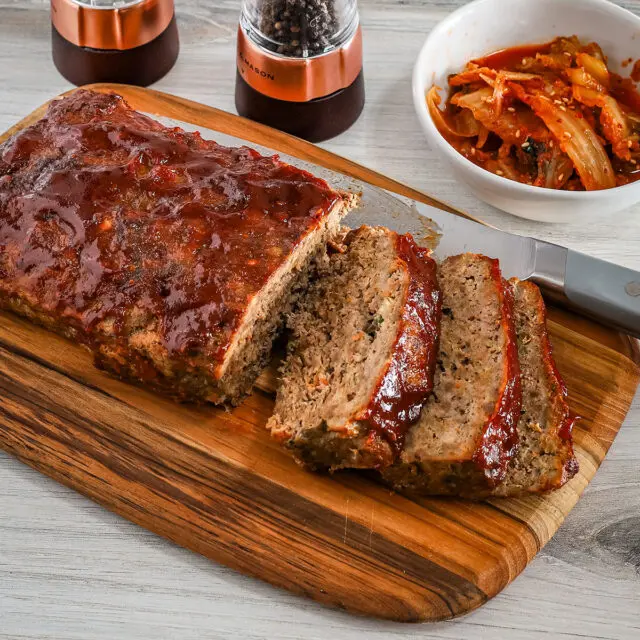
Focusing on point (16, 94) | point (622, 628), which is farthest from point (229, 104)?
point (622, 628)

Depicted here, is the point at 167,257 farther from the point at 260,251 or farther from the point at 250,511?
the point at 250,511

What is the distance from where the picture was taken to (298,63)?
534 cm

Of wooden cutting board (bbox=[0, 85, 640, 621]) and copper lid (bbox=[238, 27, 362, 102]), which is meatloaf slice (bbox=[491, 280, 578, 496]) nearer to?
wooden cutting board (bbox=[0, 85, 640, 621])

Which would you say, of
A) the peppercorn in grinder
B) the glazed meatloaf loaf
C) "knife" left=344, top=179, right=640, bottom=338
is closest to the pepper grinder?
the peppercorn in grinder

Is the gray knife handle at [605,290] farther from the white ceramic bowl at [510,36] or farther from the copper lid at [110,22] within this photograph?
the copper lid at [110,22]

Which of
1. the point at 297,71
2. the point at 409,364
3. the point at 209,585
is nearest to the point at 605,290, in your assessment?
the point at 409,364

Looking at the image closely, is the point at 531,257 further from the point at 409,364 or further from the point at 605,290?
the point at 409,364

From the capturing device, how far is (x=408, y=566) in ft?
12.9

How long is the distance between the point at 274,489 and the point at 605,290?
2.04m

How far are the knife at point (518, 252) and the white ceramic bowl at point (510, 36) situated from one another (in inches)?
20.9

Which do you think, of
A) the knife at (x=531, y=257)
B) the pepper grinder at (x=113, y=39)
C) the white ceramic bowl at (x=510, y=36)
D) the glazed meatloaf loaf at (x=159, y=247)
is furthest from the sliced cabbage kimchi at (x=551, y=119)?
the pepper grinder at (x=113, y=39)

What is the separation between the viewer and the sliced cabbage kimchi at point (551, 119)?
543 cm

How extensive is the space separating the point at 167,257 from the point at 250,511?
1.30 m

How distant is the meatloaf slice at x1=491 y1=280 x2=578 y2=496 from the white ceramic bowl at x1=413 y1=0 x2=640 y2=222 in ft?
3.39
